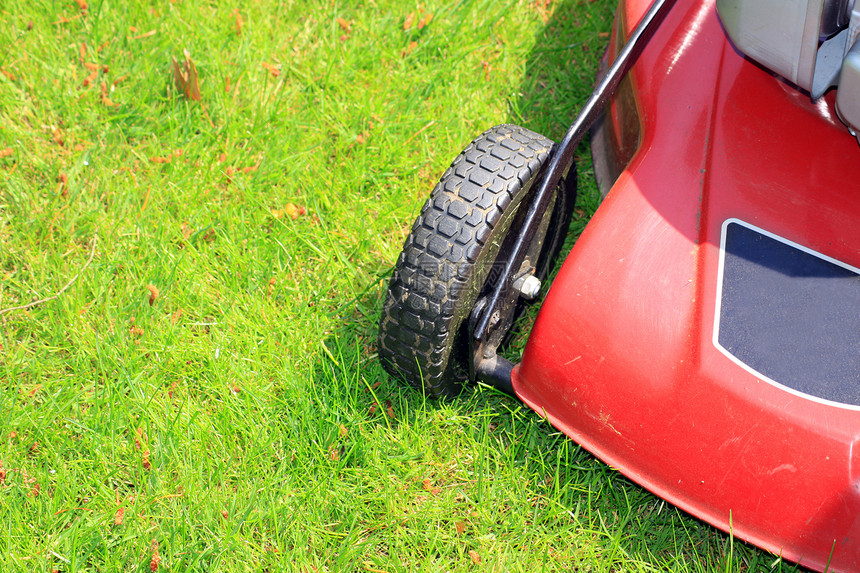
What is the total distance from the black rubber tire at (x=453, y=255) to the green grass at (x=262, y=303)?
220mm

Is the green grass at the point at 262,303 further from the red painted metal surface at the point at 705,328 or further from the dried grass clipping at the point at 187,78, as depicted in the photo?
the red painted metal surface at the point at 705,328

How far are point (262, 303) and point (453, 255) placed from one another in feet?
2.04

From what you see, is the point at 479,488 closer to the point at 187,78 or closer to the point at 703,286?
the point at 703,286

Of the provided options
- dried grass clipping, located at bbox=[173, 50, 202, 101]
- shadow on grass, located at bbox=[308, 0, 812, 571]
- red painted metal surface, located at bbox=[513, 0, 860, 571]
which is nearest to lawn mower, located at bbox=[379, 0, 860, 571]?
red painted metal surface, located at bbox=[513, 0, 860, 571]

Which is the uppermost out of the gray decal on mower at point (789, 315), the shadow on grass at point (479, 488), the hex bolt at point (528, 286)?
the gray decal on mower at point (789, 315)

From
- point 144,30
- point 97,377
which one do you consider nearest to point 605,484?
point 97,377

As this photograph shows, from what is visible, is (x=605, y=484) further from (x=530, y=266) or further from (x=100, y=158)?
(x=100, y=158)

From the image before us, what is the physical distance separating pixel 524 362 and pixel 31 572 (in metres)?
1.01

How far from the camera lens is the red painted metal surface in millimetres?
1236

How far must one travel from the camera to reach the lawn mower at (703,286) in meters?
1.24

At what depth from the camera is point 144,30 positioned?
2324 millimetres

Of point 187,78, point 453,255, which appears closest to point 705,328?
point 453,255

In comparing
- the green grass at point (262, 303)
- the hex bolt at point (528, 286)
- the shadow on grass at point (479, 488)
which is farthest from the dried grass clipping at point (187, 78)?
the hex bolt at point (528, 286)

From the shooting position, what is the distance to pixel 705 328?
1.30 meters
